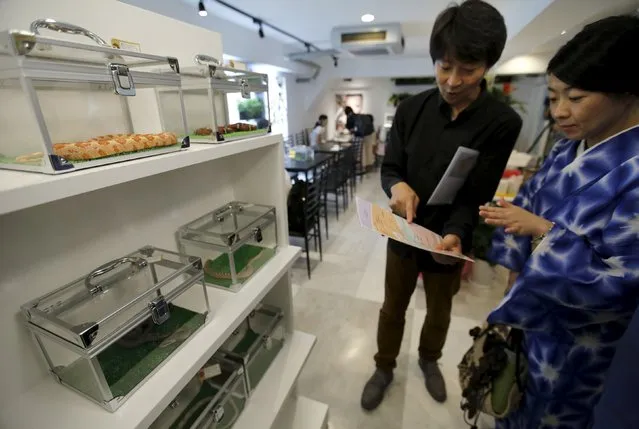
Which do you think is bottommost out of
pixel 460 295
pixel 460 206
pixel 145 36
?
pixel 460 295

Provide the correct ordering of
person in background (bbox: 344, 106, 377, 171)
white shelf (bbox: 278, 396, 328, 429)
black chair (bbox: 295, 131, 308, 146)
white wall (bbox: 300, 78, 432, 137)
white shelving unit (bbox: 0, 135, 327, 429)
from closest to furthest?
white shelving unit (bbox: 0, 135, 327, 429), white shelf (bbox: 278, 396, 328, 429), person in background (bbox: 344, 106, 377, 171), black chair (bbox: 295, 131, 308, 146), white wall (bbox: 300, 78, 432, 137)

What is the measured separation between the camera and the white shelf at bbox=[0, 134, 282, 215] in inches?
A: 14.1

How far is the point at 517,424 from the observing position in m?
1.08

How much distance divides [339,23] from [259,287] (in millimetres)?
3965

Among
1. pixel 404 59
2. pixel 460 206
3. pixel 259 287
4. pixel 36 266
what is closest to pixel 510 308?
pixel 460 206

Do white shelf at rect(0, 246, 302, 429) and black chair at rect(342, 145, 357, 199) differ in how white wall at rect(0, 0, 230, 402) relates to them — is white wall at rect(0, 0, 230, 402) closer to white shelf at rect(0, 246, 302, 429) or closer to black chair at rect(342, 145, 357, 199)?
white shelf at rect(0, 246, 302, 429)

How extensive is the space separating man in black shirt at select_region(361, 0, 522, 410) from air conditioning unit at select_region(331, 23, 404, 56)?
3116mm

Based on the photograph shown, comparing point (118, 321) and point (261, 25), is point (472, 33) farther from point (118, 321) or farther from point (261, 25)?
point (261, 25)

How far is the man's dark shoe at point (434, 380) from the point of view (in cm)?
149

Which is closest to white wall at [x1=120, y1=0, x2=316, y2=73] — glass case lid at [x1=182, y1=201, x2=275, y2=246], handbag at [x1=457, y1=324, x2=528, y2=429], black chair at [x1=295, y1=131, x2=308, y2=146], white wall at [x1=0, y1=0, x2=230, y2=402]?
black chair at [x1=295, y1=131, x2=308, y2=146]

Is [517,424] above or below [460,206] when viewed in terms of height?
below

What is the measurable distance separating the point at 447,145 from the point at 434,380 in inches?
48.2

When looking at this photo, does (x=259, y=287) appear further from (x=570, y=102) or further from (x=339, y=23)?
(x=339, y=23)

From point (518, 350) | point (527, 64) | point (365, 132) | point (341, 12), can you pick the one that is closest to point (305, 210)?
point (518, 350)
